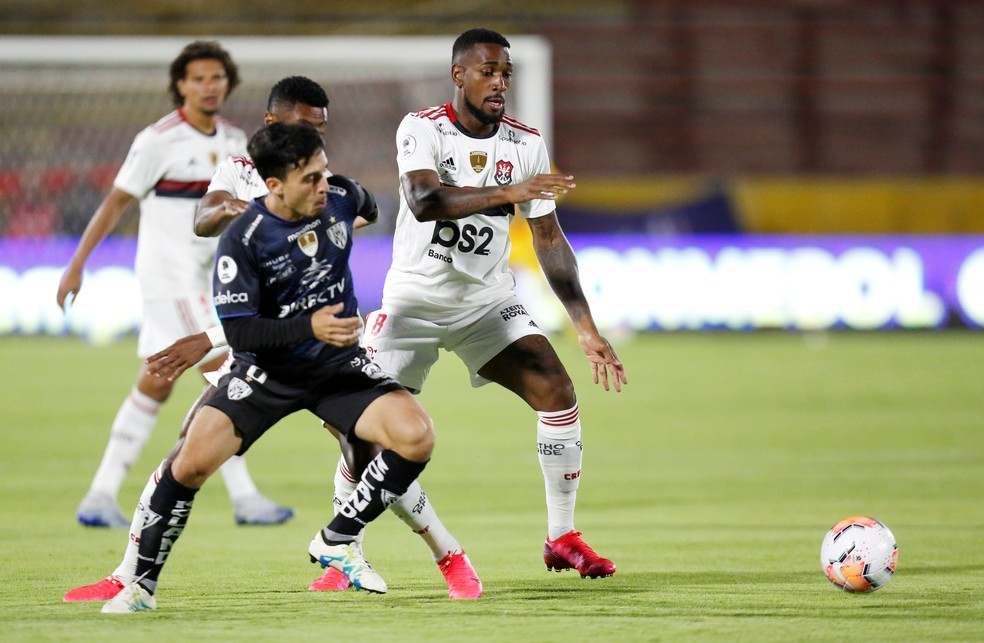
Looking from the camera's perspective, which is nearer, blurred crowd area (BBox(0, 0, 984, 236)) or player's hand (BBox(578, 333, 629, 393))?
player's hand (BBox(578, 333, 629, 393))

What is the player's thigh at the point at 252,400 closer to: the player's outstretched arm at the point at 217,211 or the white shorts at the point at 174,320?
the player's outstretched arm at the point at 217,211

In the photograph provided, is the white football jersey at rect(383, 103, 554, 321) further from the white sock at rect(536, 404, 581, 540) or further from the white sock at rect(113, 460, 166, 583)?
the white sock at rect(113, 460, 166, 583)

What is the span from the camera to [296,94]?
18.7ft

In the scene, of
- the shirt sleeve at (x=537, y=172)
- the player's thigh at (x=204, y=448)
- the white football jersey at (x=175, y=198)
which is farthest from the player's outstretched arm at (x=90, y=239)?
the player's thigh at (x=204, y=448)

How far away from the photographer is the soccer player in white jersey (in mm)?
5012

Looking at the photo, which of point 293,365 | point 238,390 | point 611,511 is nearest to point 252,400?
point 238,390

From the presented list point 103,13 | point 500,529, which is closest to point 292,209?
point 500,529

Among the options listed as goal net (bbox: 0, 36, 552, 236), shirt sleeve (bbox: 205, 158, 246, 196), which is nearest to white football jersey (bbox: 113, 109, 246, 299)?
shirt sleeve (bbox: 205, 158, 246, 196)

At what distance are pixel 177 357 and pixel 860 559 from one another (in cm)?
266

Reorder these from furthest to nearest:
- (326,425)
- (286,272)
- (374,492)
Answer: (326,425)
(374,492)
(286,272)

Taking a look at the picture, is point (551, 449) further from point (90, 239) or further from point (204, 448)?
point (90, 239)

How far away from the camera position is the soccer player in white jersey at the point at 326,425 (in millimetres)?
5012

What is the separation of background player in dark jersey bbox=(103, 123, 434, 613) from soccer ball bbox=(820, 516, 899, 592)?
5.47 feet

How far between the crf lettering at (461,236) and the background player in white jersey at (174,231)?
2012 millimetres
